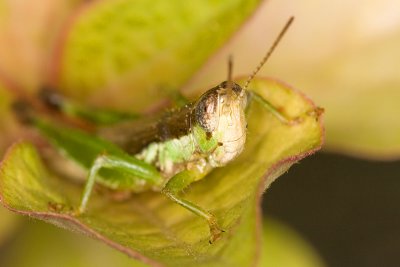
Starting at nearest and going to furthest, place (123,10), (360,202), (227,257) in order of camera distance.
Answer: (227,257)
(123,10)
(360,202)

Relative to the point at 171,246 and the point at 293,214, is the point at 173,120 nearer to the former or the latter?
the point at 171,246

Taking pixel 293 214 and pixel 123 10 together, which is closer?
pixel 123 10

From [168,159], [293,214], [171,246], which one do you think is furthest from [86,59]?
[293,214]

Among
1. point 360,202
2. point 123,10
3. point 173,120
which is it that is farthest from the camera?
point 360,202

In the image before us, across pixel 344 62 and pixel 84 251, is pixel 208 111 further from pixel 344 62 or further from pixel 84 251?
pixel 84 251

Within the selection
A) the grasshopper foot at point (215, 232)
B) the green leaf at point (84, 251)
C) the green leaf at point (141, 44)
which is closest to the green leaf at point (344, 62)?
the green leaf at point (141, 44)

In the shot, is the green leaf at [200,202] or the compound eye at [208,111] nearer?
the green leaf at [200,202]

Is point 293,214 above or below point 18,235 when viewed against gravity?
above

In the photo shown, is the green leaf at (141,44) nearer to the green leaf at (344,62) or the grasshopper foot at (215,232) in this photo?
the green leaf at (344,62)
